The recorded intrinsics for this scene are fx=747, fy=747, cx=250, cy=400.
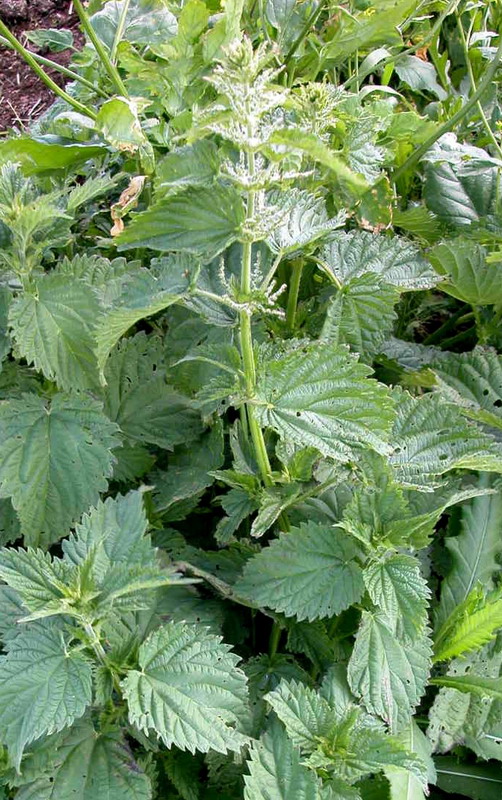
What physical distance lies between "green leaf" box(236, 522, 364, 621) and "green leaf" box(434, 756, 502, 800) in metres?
0.54

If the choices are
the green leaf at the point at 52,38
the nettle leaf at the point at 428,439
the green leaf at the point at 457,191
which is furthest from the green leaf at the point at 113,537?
the green leaf at the point at 52,38

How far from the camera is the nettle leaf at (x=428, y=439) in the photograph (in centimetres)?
143

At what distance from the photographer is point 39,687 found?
3.89 ft

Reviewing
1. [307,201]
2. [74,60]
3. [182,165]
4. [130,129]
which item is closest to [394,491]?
[307,201]

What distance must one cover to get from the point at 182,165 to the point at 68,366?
1.75 feet

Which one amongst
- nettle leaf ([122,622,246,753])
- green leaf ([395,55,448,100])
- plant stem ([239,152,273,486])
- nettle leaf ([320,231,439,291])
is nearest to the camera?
plant stem ([239,152,273,486])

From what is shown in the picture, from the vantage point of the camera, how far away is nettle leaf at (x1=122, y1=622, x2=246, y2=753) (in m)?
1.18

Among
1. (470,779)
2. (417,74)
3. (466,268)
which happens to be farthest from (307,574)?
(417,74)

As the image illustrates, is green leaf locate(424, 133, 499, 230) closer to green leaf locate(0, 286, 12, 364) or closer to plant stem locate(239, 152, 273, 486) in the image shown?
plant stem locate(239, 152, 273, 486)

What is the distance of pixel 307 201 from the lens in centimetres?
140

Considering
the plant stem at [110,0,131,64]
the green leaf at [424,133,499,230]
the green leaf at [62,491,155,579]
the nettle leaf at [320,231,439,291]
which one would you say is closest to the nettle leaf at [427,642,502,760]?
the green leaf at [62,491,155,579]

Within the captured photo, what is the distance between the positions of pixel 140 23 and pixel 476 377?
1.28 meters

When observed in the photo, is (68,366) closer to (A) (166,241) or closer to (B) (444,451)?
(A) (166,241)

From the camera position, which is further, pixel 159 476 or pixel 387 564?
pixel 159 476
